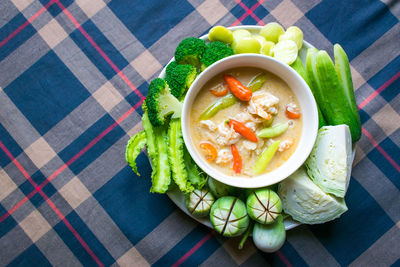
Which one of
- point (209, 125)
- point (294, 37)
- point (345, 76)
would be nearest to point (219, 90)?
point (209, 125)

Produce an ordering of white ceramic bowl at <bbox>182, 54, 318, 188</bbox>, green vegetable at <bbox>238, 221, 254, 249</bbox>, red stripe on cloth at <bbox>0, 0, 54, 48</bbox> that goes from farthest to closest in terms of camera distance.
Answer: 1. red stripe on cloth at <bbox>0, 0, 54, 48</bbox>
2. green vegetable at <bbox>238, 221, 254, 249</bbox>
3. white ceramic bowl at <bbox>182, 54, 318, 188</bbox>

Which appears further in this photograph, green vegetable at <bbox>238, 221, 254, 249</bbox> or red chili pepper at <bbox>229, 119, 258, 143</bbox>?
green vegetable at <bbox>238, 221, 254, 249</bbox>

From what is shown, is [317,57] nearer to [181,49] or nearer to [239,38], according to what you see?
[239,38]

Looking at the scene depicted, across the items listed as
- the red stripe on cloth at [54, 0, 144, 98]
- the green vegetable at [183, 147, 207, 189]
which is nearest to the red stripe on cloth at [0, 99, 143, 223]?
the red stripe on cloth at [54, 0, 144, 98]

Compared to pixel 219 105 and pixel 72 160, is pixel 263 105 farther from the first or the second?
pixel 72 160

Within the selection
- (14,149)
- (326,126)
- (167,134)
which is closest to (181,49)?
(167,134)

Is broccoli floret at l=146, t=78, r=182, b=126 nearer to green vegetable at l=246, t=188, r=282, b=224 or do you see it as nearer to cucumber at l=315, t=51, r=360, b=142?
green vegetable at l=246, t=188, r=282, b=224
